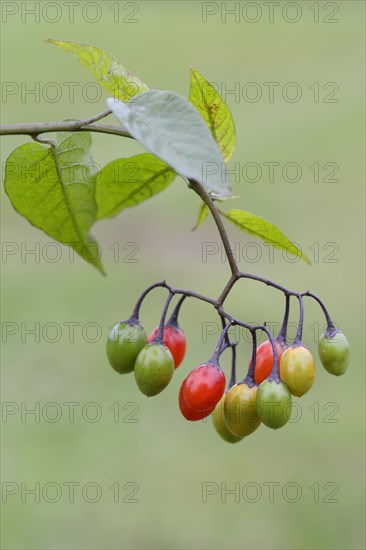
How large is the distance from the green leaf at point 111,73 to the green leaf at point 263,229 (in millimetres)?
169

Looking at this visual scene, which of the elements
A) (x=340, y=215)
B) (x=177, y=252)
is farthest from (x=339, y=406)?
(x=340, y=215)

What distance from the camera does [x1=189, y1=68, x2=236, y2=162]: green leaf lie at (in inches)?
37.8

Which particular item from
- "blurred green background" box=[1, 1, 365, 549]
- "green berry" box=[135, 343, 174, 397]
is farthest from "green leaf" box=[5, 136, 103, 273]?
"blurred green background" box=[1, 1, 365, 549]

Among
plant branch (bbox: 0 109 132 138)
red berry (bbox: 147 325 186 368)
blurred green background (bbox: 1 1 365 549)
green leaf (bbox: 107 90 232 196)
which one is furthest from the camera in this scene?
blurred green background (bbox: 1 1 365 549)

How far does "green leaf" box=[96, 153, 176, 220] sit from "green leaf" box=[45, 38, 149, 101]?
3.6 inches

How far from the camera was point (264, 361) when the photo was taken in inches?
41.3

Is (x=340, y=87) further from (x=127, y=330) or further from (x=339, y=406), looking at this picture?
(x=127, y=330)

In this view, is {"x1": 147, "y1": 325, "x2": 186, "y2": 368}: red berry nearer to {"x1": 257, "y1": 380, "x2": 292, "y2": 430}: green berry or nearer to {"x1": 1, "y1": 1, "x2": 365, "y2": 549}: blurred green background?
{"x1": 257, "y1": 380, "x2": 292, "y2": 430}: green berry

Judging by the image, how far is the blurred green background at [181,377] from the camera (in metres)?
3.49

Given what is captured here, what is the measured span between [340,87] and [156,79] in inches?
86.6

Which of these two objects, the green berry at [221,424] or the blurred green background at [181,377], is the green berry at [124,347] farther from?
the blurred green background at [181,377]

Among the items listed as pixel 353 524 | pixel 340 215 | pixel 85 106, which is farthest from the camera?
pixel 85 106

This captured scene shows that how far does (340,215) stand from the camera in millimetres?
7215

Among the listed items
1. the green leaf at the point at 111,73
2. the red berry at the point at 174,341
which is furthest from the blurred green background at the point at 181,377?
the green leaf at the point at 111,73
